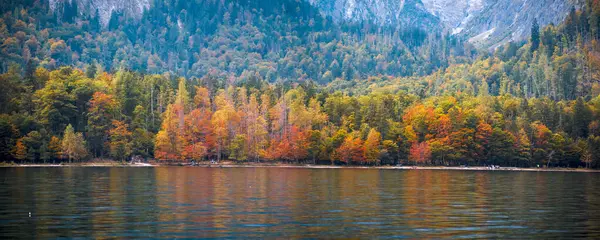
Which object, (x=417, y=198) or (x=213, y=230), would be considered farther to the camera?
(x=417, y=198)

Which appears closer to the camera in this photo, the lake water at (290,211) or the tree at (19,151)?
the lake water at (290,211)

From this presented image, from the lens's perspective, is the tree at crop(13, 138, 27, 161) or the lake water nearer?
the lake water

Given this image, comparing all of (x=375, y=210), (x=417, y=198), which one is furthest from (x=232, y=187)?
(x=375, y=210)

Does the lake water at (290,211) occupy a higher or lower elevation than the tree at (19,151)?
lower

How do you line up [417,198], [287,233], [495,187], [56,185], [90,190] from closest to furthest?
[287,233]
[417,198]
[90,190]
[56,185]
[495,187]

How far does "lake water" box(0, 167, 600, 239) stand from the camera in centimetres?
6150

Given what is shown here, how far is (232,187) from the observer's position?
366 ft

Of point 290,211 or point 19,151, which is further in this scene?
point 19,151

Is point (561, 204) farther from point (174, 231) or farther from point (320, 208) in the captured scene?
point (174, 231)

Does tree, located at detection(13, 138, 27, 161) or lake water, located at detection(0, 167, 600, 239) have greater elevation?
tree, located at detection(13, 138, 27, 161)

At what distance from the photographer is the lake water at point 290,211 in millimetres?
61500

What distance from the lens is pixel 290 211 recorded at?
76.5m

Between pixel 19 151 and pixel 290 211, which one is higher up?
pixel 19 151

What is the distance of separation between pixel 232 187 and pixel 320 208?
1356 inches
